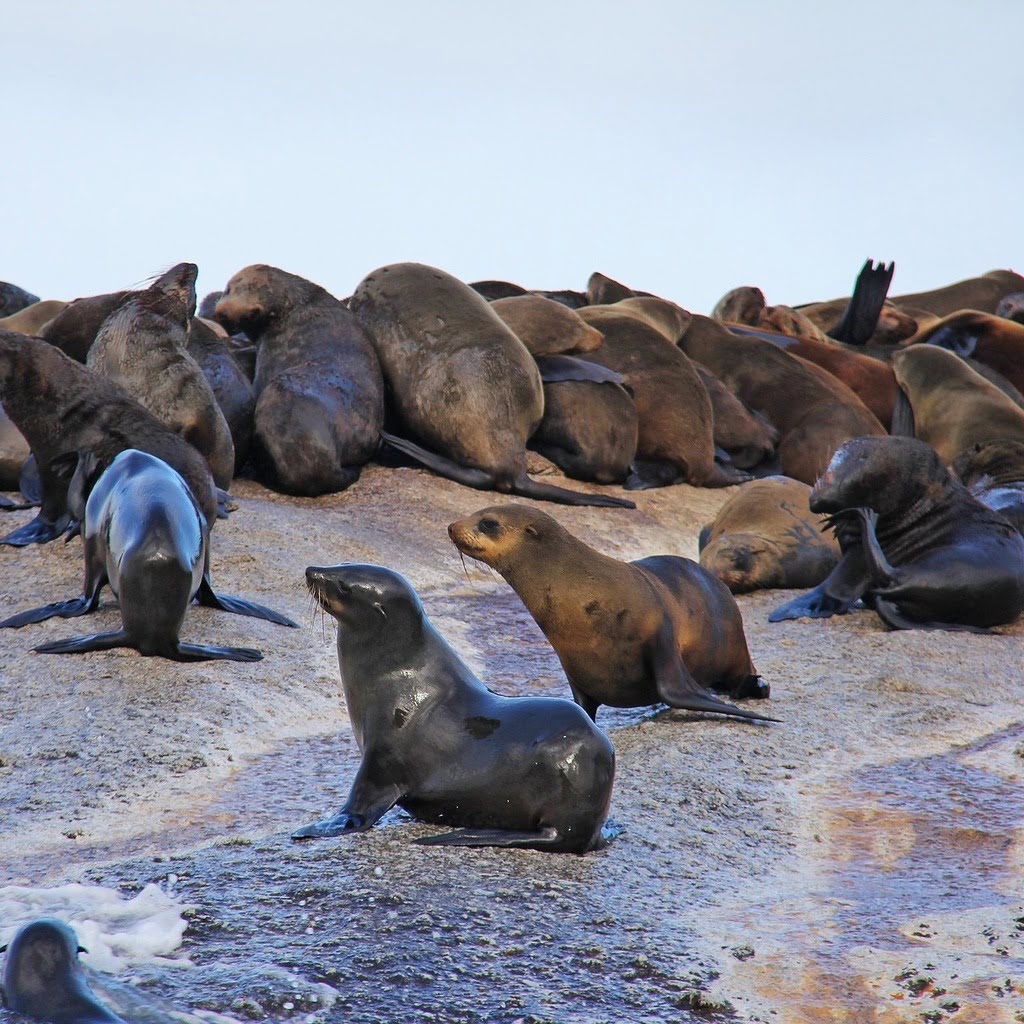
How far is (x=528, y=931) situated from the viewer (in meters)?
2.60

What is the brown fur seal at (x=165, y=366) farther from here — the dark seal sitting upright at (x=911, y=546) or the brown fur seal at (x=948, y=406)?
the brown fur seal at (x=948, y=406)

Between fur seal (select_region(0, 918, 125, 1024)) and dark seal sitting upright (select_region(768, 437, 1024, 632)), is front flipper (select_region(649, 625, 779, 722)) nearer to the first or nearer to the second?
dark seal sitting upright (select_region(768, 437, 1024, 632))

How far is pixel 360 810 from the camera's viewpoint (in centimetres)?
315

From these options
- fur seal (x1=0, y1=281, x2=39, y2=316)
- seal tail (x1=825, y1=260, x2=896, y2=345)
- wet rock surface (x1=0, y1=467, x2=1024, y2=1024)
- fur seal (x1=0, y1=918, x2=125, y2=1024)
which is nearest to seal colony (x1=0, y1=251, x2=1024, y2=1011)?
fur seal (x1=0, y1=918, x2=125, y2=1024)

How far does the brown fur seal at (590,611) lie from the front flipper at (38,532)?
8.88ft

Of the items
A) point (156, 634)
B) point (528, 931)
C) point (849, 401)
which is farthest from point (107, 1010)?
point (849, 401)

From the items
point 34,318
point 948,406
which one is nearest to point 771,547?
point 948,406

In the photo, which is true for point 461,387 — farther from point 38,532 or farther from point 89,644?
point 89,644

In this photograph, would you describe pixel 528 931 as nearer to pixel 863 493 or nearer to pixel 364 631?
pixel 364 631

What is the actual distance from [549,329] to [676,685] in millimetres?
6203

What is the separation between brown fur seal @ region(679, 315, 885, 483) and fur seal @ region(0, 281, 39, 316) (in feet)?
26.2

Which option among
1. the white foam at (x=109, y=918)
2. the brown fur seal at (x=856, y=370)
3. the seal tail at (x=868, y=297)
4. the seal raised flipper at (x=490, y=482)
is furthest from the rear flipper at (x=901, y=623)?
the seal tail at (x=868, y=297)

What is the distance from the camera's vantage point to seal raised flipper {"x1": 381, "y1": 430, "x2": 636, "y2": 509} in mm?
9070

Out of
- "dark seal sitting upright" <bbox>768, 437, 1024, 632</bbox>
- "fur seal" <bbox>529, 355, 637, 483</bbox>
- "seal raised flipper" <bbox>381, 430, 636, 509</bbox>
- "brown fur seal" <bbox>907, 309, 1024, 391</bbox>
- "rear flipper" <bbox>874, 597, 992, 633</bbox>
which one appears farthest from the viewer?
"brown fur seal" <bbox>907, 309, 1024, 391</bbox>
